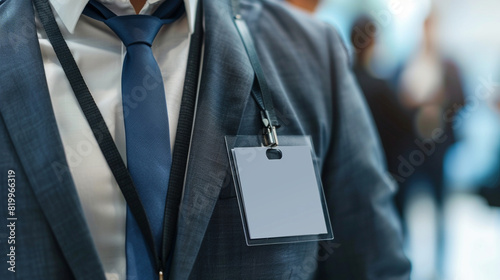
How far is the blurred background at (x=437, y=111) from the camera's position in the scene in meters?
1.96

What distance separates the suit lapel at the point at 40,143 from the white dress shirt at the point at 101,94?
0.14ft

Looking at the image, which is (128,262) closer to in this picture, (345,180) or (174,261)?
(174,261)

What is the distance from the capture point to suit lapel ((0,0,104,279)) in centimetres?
75

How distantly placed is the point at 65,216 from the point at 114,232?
0.28 feet

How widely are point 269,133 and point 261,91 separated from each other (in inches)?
3.3

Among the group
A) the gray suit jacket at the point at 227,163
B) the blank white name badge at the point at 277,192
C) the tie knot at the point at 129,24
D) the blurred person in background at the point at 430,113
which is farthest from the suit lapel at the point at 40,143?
the blurred person in background at the point at 430,113

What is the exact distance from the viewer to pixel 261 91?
950 mm

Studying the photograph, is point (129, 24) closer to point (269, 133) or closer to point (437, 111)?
point (269, 133)

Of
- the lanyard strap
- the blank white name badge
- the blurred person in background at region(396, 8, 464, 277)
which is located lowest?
the blank white name badge

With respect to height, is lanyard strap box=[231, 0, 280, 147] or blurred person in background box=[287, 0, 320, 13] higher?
blurred person in background box=[287, 0, 320, 13]

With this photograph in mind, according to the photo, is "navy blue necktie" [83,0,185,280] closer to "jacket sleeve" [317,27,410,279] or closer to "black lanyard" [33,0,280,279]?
"black lanyard" [33,0,280,279]

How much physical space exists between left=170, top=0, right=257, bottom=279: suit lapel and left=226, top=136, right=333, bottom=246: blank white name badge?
0.03m

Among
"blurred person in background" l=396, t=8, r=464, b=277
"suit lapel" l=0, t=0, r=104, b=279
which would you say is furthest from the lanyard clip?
"blurred person in background" l=396, t=8, r=464, b=277

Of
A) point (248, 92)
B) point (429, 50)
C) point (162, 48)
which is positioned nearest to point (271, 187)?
point (248, 92)
